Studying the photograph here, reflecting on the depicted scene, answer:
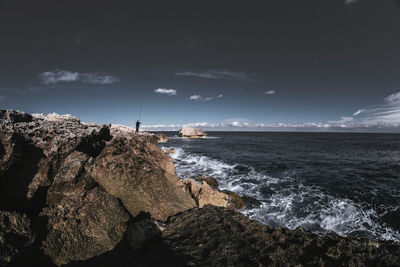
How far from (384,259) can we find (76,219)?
7095 mm

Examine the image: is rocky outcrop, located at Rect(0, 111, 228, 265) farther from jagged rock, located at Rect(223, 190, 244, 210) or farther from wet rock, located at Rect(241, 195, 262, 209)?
wet rock, located at Rect(241, 195, 262, 209)

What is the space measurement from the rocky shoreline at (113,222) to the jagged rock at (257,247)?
0.06ft

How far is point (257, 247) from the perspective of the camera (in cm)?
371

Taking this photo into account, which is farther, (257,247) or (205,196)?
(205,196)

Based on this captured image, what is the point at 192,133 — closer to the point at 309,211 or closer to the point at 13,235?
the point at 309,211

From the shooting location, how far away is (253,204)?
36.4ft

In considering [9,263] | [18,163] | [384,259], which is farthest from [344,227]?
[18,163]

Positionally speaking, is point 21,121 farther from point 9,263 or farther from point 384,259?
point 384,259

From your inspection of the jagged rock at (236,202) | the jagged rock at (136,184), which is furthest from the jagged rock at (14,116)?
the jagged rock at (236,202)

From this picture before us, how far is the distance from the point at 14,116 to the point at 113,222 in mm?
5936

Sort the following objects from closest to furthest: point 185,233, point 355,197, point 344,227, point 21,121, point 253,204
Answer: point 185,233
point 21,121
point 344,227
point 253,204
point 355,197

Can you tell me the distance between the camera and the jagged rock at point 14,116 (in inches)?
234

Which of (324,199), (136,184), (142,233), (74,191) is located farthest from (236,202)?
(74,191)

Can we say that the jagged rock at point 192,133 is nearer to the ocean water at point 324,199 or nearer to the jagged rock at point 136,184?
the ocean water at point 324,199
